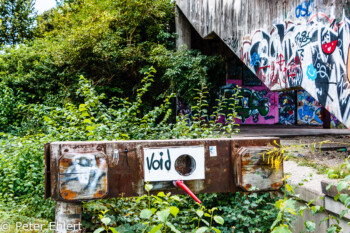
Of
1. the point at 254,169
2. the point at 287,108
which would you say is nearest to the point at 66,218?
the point at 254,169

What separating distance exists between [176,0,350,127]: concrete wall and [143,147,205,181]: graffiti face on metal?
12.2ft

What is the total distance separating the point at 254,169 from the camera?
2338 millimetres

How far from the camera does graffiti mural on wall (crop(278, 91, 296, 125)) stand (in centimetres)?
1532

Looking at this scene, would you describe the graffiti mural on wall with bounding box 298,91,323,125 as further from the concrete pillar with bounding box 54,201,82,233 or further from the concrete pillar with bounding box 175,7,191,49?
the concrete pillar with bounding box 54,201,82,233

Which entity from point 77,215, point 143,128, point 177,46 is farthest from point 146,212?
point 177,46

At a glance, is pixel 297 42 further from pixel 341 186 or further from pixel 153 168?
pixel 153 168

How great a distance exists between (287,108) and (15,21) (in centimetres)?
1900

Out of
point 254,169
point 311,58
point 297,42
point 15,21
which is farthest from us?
point 15,21

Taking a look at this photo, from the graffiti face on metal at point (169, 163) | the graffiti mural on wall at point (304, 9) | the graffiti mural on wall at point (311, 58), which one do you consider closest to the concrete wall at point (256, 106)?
the graffiti mural on wall at point (311, 58)

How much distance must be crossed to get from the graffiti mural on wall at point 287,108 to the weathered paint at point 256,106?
408 mm

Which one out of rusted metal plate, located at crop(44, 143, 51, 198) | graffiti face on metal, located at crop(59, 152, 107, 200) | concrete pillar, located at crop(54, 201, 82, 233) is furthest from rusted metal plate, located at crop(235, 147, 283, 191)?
rusted metal plate, located at crop(44, 143, 51, 198)

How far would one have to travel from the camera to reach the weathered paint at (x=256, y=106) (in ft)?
49.8

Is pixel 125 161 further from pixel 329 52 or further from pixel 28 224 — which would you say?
pixel 329 52

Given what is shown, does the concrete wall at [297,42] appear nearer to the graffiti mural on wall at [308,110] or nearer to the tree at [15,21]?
the graffiti mural on wall at [308,110]
